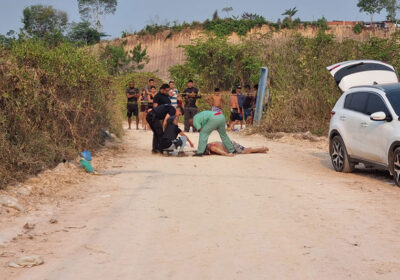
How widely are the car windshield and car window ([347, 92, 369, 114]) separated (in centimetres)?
66

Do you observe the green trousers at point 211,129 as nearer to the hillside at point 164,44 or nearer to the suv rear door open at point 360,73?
the suv rear door open at point 360,73

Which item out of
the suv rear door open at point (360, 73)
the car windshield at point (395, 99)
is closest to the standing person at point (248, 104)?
the suv rear door open at point (360, 73)

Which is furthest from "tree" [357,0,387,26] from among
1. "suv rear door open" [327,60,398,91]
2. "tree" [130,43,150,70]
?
"suv rear door open" [327,60,398,91]

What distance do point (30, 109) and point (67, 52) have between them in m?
3.96

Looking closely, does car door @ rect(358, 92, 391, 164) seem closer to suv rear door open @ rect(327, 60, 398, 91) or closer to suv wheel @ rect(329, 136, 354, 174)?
suv wheel @ rect(329, 136, 354, 174)

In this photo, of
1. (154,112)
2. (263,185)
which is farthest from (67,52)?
(263,185)

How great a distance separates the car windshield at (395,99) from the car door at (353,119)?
0.66 meters

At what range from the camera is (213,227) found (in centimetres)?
785

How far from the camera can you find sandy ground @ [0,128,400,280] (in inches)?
238

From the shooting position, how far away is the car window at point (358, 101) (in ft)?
42.0

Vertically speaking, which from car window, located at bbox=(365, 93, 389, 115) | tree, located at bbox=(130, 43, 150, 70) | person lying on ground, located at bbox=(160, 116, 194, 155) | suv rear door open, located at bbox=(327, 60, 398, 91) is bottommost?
person lying on ground, located at bbox=(160, 116, 194, 155)

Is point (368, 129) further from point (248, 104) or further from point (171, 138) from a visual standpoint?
point (248, 104)

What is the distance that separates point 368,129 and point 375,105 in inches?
18.9

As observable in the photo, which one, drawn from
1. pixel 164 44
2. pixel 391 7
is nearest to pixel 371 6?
pixel 391 7
